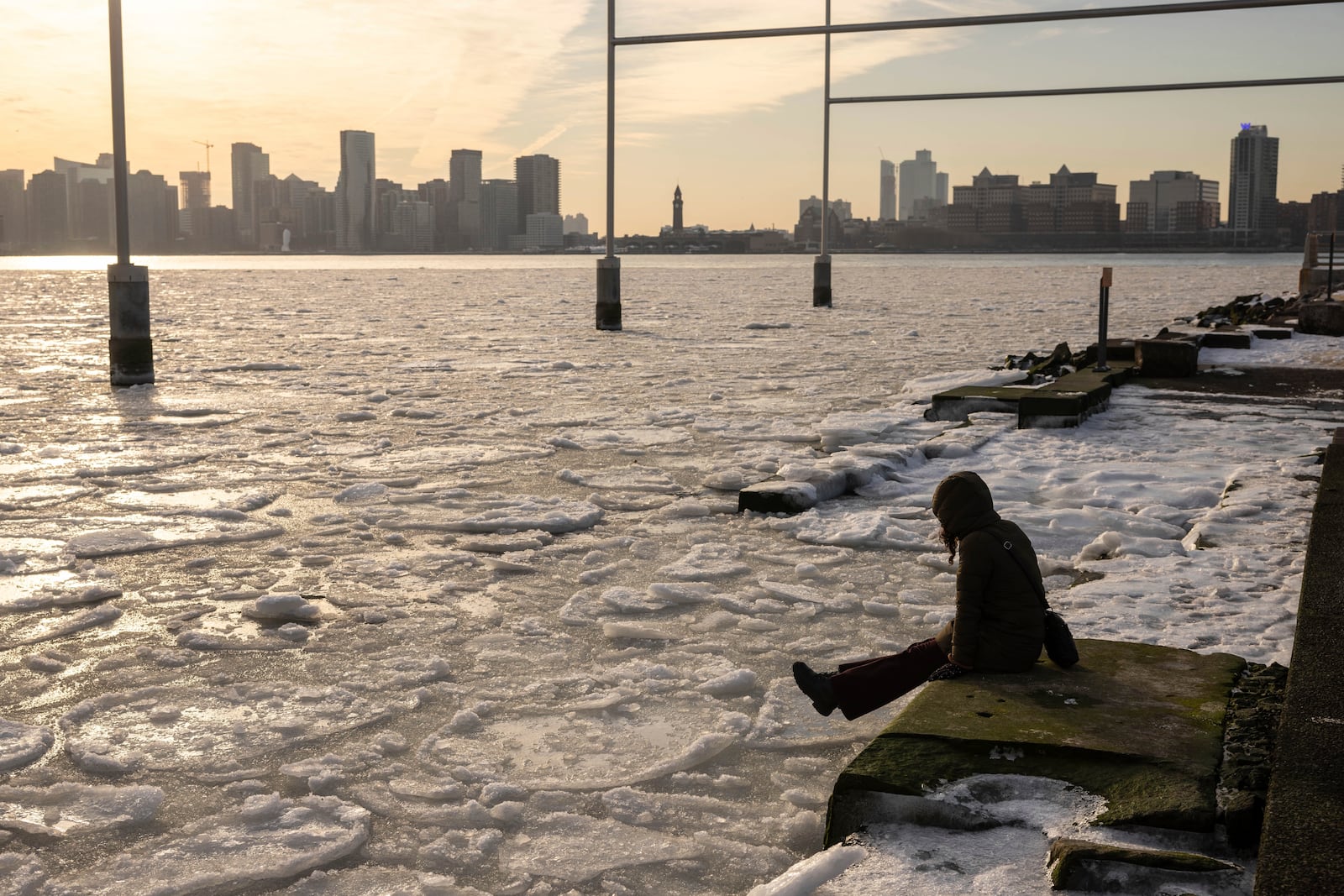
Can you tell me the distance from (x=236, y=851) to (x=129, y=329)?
11.9 metres

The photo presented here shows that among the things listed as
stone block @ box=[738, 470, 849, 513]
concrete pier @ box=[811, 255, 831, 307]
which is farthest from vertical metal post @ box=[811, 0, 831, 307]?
stone block @ box=[738, 470, 849, 513]

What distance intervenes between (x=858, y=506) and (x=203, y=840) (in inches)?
187

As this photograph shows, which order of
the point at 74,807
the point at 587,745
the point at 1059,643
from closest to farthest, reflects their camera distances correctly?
the point at 74,807 < the point at 1059,643 < the point at 587,745

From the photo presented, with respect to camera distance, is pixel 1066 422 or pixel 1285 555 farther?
pixel 1066 422

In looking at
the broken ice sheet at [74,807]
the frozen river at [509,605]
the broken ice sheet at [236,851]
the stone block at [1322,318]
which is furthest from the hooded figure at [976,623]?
the stone block at [1322,318]

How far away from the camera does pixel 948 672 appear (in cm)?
375

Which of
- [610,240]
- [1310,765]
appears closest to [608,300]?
[610,240]

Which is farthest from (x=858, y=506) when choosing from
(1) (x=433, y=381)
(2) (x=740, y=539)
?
(1) (x=433, y=381)

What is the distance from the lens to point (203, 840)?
320 cm

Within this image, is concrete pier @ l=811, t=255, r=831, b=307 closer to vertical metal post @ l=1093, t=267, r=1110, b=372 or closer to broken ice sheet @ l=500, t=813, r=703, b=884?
vertical metal post @ l=1093, t=267, r=1110, b=372

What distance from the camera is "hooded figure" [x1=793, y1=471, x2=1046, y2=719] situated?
3.75 meters

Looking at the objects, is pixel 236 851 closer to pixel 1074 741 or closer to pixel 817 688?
pixel 817 688

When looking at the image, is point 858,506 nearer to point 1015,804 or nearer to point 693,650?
point 693,650

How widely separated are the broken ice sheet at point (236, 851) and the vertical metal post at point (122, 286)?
1144 cm
